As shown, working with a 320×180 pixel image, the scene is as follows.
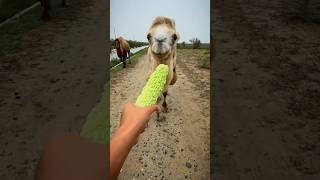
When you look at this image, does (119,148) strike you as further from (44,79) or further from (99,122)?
(44,79)

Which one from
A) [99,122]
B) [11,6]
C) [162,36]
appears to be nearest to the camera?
[162,36]

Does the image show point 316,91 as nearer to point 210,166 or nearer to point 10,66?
point 210,166

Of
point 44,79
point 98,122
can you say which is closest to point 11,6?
point 44,79

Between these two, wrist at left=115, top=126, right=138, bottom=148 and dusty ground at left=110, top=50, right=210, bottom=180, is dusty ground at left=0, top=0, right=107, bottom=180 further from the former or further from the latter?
wrist at left=115, top=126, right=138, bottom=148

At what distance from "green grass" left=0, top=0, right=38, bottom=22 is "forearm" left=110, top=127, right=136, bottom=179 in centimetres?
2411

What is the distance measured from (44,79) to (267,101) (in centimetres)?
917

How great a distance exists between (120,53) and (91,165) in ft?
59.0

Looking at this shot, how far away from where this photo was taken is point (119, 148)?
→ 4.01ft

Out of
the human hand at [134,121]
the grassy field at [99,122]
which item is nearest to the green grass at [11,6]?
the grassy field at [99,122]

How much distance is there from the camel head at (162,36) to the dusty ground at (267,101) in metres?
2.92

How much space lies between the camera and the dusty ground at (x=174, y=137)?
296 inches

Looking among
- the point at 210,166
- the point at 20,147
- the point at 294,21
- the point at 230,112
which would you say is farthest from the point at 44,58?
the point at 294,21

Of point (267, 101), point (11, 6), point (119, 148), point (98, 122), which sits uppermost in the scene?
point (11, 6)

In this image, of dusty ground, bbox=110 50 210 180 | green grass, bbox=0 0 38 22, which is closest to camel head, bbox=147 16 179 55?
dusty ground, bbox=110 50 210 180
